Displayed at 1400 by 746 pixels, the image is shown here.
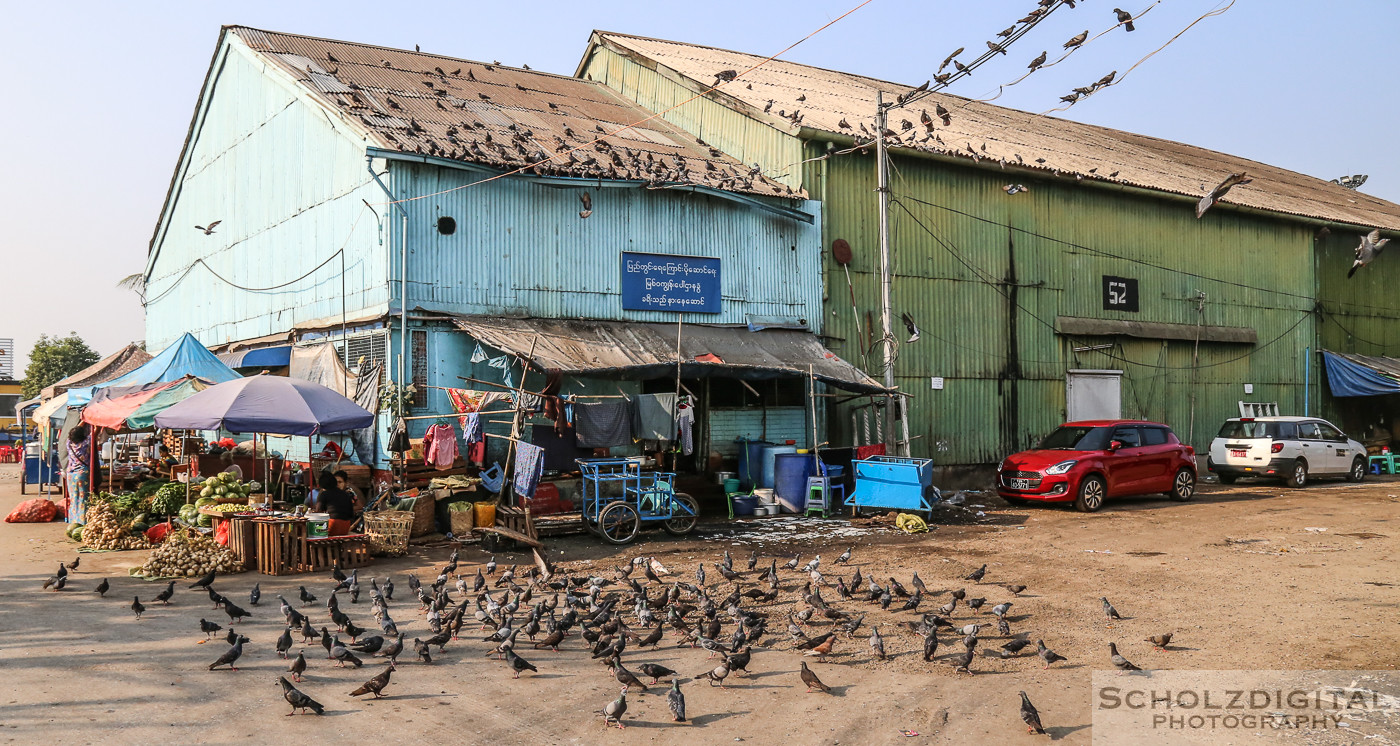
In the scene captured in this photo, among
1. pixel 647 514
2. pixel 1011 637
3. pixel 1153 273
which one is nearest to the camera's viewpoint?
pixel 1011 637

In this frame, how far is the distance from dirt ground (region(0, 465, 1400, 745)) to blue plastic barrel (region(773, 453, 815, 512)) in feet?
10.3

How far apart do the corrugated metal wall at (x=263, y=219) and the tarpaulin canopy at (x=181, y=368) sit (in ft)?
7.05

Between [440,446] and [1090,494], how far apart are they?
11265 mm

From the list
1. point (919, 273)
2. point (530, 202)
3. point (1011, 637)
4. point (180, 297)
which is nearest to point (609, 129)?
point (530, 202)

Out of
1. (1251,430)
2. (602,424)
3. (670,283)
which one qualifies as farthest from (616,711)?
(1251,430)

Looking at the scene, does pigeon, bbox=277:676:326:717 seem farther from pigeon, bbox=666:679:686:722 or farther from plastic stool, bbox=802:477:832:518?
plastic stool, bbox=802:477:832:518

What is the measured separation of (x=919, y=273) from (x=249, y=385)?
14.0 m

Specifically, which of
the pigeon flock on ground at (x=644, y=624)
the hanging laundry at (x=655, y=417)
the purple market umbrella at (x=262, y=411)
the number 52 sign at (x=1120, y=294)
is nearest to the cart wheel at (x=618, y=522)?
the hanging laundry at (x=655, y=417)

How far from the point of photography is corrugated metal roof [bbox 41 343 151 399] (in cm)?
2175

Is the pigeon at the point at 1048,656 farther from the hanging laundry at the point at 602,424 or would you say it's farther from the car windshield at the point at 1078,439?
the car windshield at the point at 1078,439

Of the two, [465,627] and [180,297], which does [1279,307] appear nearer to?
[465,627]

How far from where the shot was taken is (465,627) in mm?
8953

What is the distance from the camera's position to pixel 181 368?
16391mm

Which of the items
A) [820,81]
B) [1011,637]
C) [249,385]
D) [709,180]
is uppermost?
[820,81]
